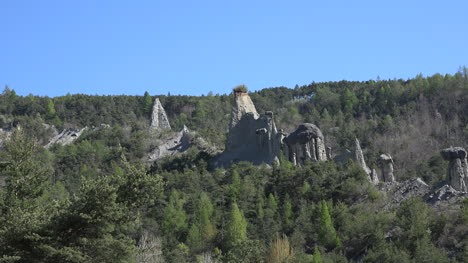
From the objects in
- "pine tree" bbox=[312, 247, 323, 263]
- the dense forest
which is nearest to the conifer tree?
the dense forest

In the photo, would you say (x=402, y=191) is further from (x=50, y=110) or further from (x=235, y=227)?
(x=50, y=110)

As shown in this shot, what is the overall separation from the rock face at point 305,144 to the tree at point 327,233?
1143 cm

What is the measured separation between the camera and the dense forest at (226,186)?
2033 cm

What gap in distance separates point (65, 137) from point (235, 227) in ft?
135

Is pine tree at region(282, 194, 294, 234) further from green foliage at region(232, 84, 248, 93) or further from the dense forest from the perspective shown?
green foliage at region(232, 84, 248, 93)

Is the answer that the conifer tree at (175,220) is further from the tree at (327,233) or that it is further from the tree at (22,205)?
the tree at (22,205)

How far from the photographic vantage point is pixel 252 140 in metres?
59.2

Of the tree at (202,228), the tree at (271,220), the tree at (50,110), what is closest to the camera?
the tree at (271,220)

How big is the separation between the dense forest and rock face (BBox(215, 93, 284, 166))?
5.41 ft

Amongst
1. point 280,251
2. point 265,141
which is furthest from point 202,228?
point 265,141

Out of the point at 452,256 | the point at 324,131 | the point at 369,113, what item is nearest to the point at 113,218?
the point at 452,256

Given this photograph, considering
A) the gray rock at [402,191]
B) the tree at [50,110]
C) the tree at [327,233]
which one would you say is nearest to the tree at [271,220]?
the tree at [327,233]

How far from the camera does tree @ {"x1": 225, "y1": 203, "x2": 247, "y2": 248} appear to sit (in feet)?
146

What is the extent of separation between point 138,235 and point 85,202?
26.7m
